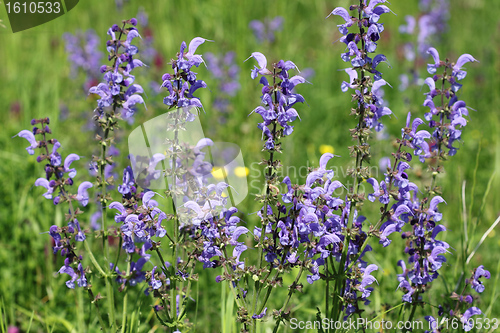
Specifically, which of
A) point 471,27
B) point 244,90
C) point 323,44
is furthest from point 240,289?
point 471,27

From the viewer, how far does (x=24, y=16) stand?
16.9ft

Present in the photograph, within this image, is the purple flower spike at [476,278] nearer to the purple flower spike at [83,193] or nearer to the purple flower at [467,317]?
the purple flower at [467,317]

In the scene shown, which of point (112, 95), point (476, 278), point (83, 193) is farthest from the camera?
point (83, 193)

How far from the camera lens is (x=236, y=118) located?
732cm

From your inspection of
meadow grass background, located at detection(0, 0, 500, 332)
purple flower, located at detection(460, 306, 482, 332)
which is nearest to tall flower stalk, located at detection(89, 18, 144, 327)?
meadow grass background, located at detection(0, 0, 500, 332)

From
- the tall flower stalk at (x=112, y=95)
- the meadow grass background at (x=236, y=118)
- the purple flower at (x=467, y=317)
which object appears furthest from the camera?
the meadow grass background at (x=236, y=118)

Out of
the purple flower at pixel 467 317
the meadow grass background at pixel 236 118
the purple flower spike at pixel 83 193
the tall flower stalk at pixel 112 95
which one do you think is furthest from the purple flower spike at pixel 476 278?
the purple flower spike at pixel 83 193

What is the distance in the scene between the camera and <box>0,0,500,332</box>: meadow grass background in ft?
13.7

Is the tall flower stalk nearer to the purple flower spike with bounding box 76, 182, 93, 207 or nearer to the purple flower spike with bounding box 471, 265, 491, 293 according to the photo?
the purple flower spike with bounding box 76, 182, 93, 207

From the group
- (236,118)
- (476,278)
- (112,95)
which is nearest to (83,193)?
(112,95)

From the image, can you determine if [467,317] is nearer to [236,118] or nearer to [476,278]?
[476,278]

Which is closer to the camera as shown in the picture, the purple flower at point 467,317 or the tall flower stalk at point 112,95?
the tall flower stalk at point 112,95

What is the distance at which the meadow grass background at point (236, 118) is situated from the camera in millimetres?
4184

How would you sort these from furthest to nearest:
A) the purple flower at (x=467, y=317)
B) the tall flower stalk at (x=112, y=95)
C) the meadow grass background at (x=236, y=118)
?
the meadow grass background at (x=236, y=118)
the purple flower at (x=467, y=317)
the tall flower stalk at (x=112, y=95)
